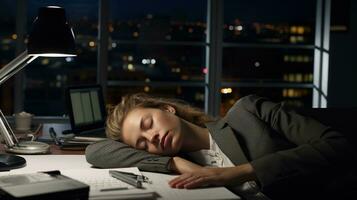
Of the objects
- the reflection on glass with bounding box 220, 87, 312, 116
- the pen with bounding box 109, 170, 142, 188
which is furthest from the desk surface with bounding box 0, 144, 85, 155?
the reflection on glass with bounding box 220, 87, 312, 116

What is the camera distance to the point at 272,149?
1.57 m

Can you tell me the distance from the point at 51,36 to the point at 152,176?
69 centimetres

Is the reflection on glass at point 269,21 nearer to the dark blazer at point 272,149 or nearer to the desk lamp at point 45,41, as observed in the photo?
the desk lamp at point 45,41

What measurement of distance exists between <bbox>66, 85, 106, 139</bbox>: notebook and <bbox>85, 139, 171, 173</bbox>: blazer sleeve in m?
0.86

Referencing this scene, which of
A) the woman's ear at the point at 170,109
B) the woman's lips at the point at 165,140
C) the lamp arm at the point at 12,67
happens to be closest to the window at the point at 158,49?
the lamp arm at the point at 12,67

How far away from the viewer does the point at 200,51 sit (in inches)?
206

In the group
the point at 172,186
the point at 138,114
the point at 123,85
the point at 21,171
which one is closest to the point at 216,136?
the point at 138,114

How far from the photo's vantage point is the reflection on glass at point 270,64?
17.4ft

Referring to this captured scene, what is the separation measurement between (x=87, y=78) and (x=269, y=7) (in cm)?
189

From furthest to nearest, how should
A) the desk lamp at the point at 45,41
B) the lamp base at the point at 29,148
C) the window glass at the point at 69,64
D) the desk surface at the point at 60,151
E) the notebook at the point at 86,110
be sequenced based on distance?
the window glass at the point at 69,64, the notebook at the point at 86,110, the desk surface at the point at 60,151, the lamp base at the point at 29,148, the desk lamp at the point at 45,41

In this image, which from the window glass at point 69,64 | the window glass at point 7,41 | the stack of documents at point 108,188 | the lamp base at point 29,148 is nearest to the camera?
the stack of documents at point 108,188

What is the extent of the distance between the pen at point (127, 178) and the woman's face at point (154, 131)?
189 millimetres

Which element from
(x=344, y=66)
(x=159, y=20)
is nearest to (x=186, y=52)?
(x=159, y=20)

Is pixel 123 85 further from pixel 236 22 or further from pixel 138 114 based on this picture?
pixel 138 114
